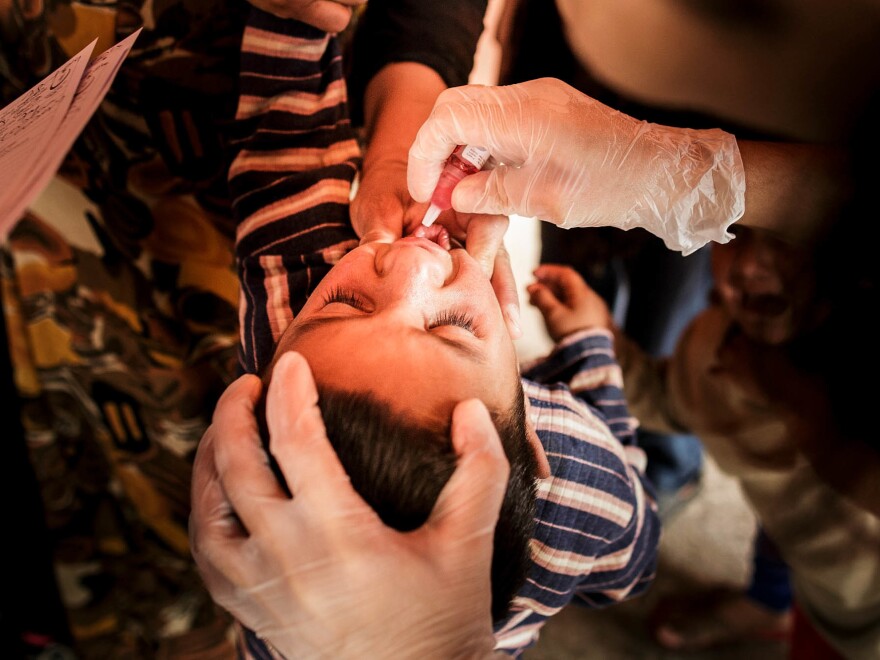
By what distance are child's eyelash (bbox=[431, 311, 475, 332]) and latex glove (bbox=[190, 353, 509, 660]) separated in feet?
0.31

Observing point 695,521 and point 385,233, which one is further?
point 695,521

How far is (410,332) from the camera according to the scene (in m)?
0.58

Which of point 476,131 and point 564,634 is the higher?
point 476,131

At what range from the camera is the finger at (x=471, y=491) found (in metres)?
0.53

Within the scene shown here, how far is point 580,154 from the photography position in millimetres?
637

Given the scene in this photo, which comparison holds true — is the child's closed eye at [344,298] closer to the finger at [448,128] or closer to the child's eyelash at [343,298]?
the child's eyelash at [343,298]

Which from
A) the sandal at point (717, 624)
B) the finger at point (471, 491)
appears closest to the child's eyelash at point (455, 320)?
the finger at point (471, 491)

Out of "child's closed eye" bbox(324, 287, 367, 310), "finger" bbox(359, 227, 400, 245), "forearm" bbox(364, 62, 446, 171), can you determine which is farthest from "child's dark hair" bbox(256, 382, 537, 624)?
"forearm" bbox(364, 62, 446, 171)

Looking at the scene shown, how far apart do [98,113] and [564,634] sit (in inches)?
48.1

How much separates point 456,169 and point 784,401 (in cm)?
60

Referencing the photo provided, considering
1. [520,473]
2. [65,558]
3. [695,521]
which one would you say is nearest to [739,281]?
[520,473]

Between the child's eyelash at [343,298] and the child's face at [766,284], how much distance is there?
47 cm

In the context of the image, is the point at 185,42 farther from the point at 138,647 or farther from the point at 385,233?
the point at 138,647

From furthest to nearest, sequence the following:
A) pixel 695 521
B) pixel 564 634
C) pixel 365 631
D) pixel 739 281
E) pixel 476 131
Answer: pixel 695 521 < pixel 564 634 < pixel 739 281 < pixel 476 131 < pixel 365 631
